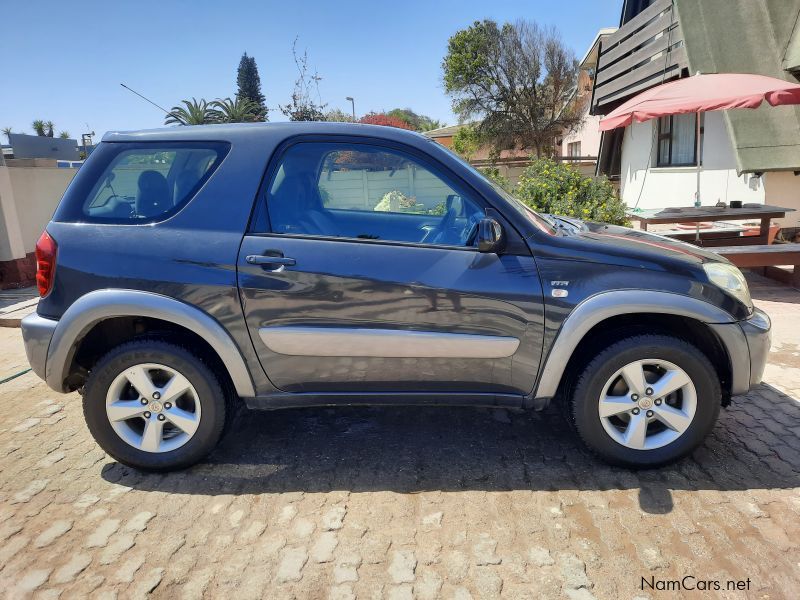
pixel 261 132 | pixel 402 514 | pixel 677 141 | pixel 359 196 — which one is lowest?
pixel 402 514

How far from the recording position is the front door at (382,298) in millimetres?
2855

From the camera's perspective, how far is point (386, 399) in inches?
120

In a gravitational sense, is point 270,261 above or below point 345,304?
above

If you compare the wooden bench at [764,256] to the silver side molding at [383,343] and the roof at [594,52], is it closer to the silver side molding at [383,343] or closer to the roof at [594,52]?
the silver side molding at [383,343]

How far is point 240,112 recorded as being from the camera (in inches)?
528

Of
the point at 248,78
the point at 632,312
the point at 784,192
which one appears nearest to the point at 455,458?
the point at 632,312

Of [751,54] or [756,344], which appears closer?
[756,344]

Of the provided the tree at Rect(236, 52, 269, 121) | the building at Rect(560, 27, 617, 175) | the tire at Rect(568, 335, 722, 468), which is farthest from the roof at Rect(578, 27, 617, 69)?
the tree at Rect(236, 52, 269, 121)

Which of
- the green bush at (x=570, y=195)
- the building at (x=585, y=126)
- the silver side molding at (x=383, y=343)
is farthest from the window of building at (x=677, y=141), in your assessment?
the silver side molding at (x=383, y=343)

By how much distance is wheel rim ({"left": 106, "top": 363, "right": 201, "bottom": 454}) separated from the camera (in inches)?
118

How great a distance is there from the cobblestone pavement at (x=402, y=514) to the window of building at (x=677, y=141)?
10.1 m

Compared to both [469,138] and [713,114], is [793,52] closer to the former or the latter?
[713,114]

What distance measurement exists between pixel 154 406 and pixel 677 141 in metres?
13.0

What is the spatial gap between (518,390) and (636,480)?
0.78 meters
